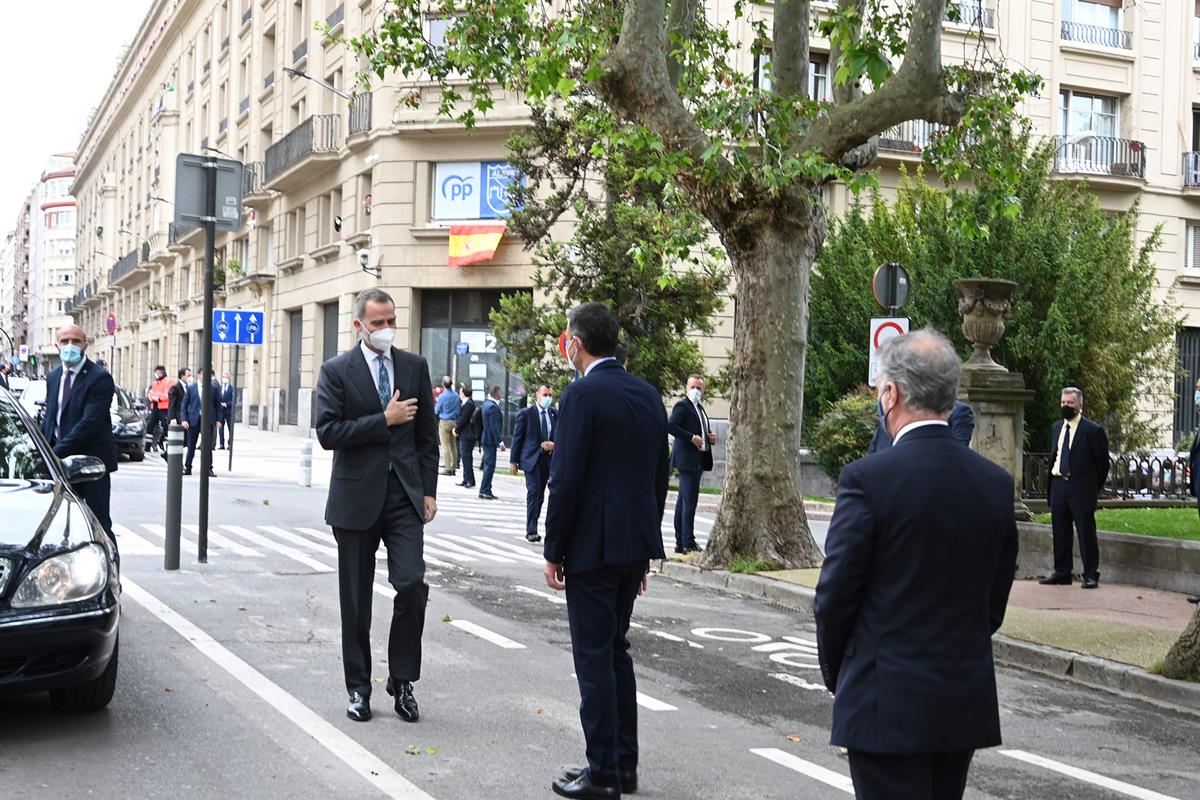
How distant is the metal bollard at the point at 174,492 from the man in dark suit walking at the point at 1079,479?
25.7ft

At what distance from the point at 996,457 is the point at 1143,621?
399 centimetres

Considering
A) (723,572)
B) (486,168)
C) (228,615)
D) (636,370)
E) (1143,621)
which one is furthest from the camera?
(486,168)

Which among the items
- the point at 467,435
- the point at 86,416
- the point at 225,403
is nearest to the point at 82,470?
the point at 86,416

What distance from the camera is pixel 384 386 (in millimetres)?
6609

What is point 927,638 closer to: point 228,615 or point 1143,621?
point 228,615

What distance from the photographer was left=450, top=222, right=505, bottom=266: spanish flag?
1291 inches

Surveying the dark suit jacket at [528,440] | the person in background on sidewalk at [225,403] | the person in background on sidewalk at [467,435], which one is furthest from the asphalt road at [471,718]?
the person in background on sidewalk at [225,403]

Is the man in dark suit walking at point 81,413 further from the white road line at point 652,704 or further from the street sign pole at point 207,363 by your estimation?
the white road line at point 652,704

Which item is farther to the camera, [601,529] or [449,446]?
[449,446]

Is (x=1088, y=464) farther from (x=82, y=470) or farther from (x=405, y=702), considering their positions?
(x=82, y=470)

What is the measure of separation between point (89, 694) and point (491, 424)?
17.7 metres

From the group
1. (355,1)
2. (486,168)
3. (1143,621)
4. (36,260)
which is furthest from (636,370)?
(36,260)

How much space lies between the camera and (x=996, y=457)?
14656 millimetres

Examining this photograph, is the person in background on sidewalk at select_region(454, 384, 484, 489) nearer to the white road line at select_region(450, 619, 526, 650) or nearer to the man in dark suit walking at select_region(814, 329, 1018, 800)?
the white road line at select_region(450, 619, 526, 650)
